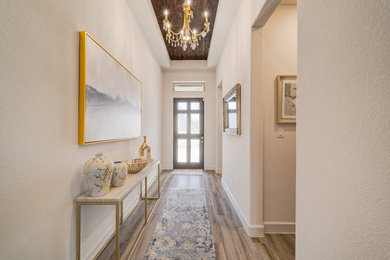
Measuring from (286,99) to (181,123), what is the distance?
350cm

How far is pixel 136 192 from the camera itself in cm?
272

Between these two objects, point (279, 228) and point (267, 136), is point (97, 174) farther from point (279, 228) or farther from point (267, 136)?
point (279, 228)

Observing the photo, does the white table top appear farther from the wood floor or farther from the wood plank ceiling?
the wood plank ceiling

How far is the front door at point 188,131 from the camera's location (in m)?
5.20

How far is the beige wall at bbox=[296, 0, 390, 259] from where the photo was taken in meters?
0.62

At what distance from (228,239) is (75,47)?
2.33 m

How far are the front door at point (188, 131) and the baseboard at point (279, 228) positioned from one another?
10.8ft

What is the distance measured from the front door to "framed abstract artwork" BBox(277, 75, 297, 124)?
128 inches

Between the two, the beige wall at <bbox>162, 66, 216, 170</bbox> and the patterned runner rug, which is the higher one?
the beige wall at <bbox>162, 66, 216, 170</bbox>

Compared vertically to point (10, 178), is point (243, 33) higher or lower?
higher

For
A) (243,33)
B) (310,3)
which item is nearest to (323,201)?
(310,3)

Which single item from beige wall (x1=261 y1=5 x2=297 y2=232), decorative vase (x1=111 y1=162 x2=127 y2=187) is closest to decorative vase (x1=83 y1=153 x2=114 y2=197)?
decorative vase (x1=111 y1=162 x2=127 y2=187)

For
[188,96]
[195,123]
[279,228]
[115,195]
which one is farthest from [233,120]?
[188,96]

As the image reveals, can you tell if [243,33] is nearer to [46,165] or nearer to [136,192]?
[46,165]
